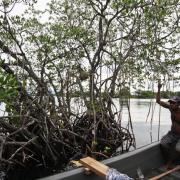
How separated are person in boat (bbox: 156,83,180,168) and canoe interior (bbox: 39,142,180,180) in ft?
0.42

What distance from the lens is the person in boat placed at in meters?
5.83

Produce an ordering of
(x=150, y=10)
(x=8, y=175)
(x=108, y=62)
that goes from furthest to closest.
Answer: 1. (x=108, y=62)
2. (x=150, y=10)
3. (x=8, y=175)

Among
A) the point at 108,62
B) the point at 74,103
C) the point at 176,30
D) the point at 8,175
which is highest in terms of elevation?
the point at 176,30

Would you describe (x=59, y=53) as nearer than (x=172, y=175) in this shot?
No

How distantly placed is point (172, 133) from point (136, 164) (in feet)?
3.20

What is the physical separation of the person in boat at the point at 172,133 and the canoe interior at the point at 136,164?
13 centimetres

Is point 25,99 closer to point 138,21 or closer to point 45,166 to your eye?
point 45,166

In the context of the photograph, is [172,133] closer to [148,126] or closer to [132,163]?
[132,163]

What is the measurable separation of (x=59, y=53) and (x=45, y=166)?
2161mm

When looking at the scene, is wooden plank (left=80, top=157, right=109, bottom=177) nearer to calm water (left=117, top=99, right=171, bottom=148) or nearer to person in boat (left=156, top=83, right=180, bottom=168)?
person in boat (left=156, top=83, right=180, bottom=168)

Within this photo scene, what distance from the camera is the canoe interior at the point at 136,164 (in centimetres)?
425

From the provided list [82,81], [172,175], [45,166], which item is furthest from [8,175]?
[172,175]

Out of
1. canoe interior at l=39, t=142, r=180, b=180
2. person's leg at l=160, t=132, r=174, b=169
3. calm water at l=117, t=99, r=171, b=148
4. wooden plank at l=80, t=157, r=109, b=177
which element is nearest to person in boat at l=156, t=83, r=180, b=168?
person's leg at l=160, t=132, r=174, b=169

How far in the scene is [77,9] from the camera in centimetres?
845
